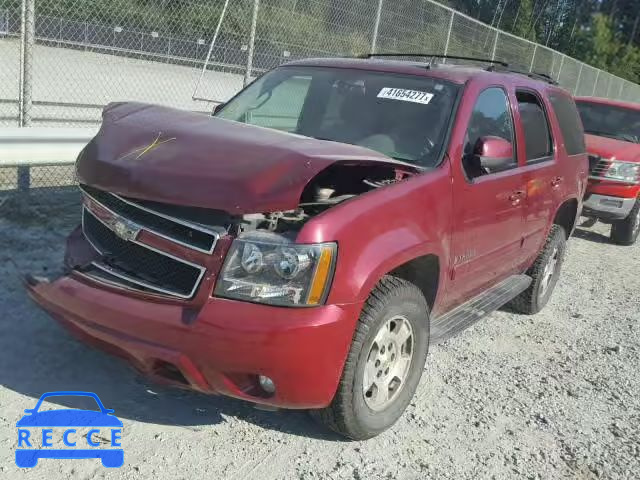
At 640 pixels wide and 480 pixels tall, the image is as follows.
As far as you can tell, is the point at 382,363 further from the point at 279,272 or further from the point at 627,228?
the point at 627,228

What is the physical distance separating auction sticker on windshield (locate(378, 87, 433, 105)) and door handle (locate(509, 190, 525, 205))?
0.89m

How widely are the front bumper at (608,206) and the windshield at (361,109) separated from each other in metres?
5.23

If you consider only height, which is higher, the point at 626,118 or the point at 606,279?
the point at 626,118

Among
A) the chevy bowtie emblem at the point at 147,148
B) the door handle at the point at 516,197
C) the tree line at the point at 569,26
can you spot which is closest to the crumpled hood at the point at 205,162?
the chevy bowtie emblem at the point at 147,148

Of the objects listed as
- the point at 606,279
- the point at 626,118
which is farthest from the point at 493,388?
the point at 626,118

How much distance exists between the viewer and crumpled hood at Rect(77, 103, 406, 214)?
274 cm

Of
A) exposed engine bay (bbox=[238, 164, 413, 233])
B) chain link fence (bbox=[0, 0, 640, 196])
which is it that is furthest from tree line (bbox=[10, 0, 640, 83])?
exposed engine bay (bbox=[238, 164, 413, 233])

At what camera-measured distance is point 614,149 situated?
8.63 metres

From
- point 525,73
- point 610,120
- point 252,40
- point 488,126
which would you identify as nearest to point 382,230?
point 488,126

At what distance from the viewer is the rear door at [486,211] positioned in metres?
3.69

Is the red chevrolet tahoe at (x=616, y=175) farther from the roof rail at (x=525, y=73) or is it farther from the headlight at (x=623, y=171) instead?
the roof rail at (x=525, y=73)

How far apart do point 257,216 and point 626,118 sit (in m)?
8.64

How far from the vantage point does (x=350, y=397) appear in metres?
2.94

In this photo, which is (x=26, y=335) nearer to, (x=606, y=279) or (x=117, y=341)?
(x=117, y=341)
